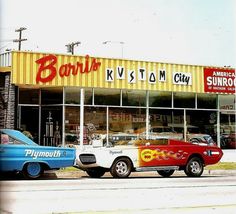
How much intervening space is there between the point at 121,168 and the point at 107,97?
24.8 feet

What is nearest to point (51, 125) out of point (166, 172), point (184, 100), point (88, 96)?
point (88, 96)

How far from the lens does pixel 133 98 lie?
24.5 metres

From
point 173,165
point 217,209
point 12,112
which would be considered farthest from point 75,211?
point 12,112

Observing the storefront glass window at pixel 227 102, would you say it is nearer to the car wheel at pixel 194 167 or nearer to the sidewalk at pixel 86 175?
the sidewalk at pixel 86 175

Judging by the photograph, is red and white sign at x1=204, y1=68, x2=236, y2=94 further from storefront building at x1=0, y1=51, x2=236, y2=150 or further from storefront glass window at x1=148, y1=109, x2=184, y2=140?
storefront glass window at x1=148, y1=109, x2=184, y2=140

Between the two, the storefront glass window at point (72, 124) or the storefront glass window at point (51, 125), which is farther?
the storefront glass window at point (72, 124)

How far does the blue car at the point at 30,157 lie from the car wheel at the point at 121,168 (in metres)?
1.30

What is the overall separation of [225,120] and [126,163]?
1161cm

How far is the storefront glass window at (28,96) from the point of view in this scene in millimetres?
22422

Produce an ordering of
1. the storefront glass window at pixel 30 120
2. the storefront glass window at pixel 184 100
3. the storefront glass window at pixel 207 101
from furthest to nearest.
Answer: the storefront glass window at pixel 207 101, the storefront glass window at pixel 184 100, the storefront glass window at pixel 30 120

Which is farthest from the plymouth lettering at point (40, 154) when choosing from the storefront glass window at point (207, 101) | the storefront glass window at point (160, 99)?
the storefront glass window at point (207, 101)

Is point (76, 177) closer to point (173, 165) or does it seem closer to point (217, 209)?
point (173, 165)

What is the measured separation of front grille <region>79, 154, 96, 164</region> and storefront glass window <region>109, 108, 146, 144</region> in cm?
714

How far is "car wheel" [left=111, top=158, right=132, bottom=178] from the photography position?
16453 millimetres
